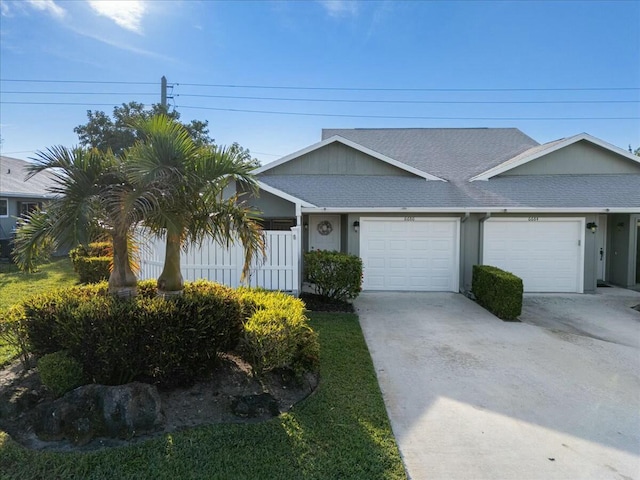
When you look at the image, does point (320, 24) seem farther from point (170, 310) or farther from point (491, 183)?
point (170, 310)

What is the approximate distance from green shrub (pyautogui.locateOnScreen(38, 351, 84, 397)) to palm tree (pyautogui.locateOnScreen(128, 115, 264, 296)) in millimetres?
1272

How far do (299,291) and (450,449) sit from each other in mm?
6362

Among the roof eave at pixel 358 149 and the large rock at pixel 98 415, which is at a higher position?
the roof eave at pixel 358 149

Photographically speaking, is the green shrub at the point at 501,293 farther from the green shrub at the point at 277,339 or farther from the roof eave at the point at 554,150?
the green shrub at the point at 277,339

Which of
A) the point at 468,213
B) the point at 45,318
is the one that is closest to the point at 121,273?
the point at 45,318

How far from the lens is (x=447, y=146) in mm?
15414

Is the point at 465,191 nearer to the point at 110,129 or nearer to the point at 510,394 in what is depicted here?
the point at 510,394

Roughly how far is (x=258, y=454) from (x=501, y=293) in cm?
656

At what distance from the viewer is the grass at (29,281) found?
891cm

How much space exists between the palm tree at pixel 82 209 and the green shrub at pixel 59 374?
39.1 inches

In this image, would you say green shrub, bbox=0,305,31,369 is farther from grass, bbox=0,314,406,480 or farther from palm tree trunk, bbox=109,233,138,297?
grass, bbox=0,314,406,480

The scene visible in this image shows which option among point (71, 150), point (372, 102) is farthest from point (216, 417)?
point (372, 102)

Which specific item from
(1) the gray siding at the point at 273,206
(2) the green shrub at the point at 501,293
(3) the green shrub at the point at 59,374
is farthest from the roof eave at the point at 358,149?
(3) the green shrub at the point at 59,374

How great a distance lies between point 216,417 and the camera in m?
3.73
